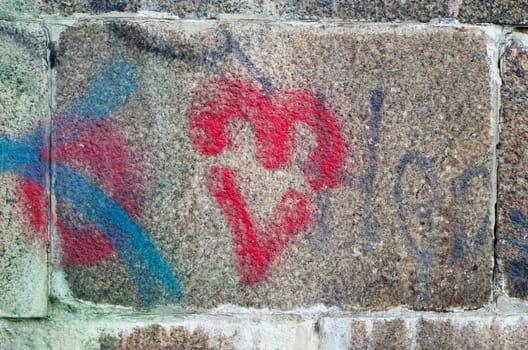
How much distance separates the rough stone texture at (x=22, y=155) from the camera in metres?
1.55

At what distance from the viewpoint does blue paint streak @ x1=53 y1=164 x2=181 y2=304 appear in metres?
1.57

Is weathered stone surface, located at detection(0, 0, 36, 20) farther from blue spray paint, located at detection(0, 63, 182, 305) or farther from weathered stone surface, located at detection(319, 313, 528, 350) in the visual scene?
weathered stone surface, located at detection(319, 313, 528, 350)

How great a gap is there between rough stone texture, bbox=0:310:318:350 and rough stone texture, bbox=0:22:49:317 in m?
0.09

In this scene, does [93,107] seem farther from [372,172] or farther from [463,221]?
[463,221]

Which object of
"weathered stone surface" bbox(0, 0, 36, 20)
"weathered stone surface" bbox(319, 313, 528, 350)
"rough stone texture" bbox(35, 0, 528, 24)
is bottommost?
"weathered stone surface" bbox(319, 313, 528, 350)

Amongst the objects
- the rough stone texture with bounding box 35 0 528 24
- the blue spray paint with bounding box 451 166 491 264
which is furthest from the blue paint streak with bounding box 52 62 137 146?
the blue spray paint with bounding box 451 166 491 264

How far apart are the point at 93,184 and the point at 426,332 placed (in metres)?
0.83

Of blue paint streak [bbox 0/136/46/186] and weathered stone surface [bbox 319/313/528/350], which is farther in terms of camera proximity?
weathered stone surface [bbox 319/313/528/350]

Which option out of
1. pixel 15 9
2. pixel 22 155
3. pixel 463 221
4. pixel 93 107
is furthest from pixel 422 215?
pixel 15 9

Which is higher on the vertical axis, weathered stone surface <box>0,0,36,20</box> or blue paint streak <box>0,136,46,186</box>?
weathered stone surface <box>0,0,36,20</box>

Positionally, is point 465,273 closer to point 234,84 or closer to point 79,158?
point 234,84

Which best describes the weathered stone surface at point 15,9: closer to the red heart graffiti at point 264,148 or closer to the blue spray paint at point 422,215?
the red heart graffiti at point 264,148

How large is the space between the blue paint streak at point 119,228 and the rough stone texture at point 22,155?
0.05 m

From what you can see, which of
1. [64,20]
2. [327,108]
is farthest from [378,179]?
[64,20]
